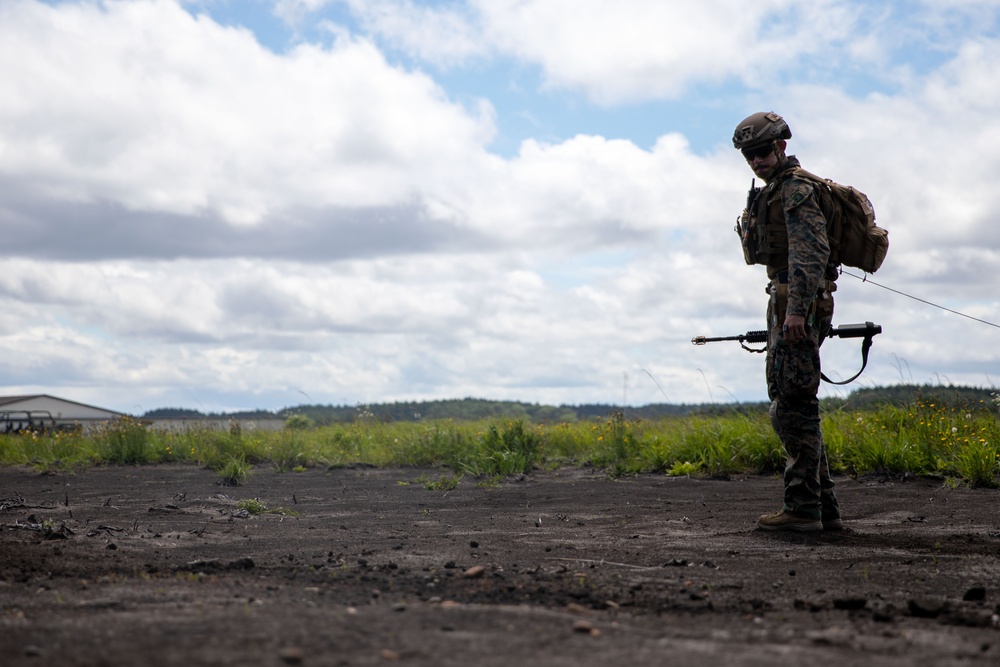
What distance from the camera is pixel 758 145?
6.54 meters

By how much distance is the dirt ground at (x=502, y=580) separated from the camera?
10.0 ft

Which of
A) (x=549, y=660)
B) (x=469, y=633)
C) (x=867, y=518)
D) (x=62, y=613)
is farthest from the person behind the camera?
(x=867, y=518)

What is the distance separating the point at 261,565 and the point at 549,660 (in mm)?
2643

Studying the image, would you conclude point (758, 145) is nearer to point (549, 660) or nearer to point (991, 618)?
point (991, 618)

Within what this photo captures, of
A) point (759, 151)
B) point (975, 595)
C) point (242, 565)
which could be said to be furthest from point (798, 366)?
point (242, 565)

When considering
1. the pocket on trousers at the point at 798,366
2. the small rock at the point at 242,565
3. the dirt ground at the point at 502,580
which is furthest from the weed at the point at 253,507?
the pocket on trousers at the point at 798,366

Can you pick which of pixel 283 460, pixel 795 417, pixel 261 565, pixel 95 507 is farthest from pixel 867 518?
pixel 283 460

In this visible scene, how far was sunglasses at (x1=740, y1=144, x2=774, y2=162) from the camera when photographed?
6539 mm

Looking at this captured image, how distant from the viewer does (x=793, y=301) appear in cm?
620

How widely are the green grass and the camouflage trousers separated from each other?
3.54m

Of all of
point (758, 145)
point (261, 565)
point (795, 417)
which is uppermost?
point (758, 145)

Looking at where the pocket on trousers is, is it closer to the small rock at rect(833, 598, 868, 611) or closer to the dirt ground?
the dirt ground

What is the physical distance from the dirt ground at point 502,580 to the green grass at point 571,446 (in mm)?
752

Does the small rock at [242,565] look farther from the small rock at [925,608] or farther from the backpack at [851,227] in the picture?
the backpack at [851,227]
